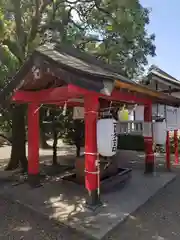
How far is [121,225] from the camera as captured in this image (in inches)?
182

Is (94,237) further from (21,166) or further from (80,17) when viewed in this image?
(80,17)

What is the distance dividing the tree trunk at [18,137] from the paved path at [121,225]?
10.6ft

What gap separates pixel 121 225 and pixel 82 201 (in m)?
1.34

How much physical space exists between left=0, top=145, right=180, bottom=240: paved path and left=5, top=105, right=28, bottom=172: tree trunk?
127 inches

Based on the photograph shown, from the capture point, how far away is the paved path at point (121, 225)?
→ 13.8 ft

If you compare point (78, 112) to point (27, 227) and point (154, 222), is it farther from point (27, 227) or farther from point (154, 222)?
point (154, 222)

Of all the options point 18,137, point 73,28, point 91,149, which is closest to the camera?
point 91,149

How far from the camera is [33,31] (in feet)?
27.8

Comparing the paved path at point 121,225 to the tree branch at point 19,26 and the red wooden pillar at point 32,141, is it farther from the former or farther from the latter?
the tree branch at point 19,26

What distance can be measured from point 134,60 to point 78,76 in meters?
9.05

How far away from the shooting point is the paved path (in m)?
Result: 4.21

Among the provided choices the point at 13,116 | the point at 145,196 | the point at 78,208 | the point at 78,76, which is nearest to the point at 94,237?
the point at 78,208

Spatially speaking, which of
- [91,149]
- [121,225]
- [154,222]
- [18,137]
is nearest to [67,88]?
[91,149]

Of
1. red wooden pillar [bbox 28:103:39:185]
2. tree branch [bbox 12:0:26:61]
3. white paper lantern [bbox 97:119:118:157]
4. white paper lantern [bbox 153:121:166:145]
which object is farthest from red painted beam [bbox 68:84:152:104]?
tree branch [bbox 12:0:26:61]
